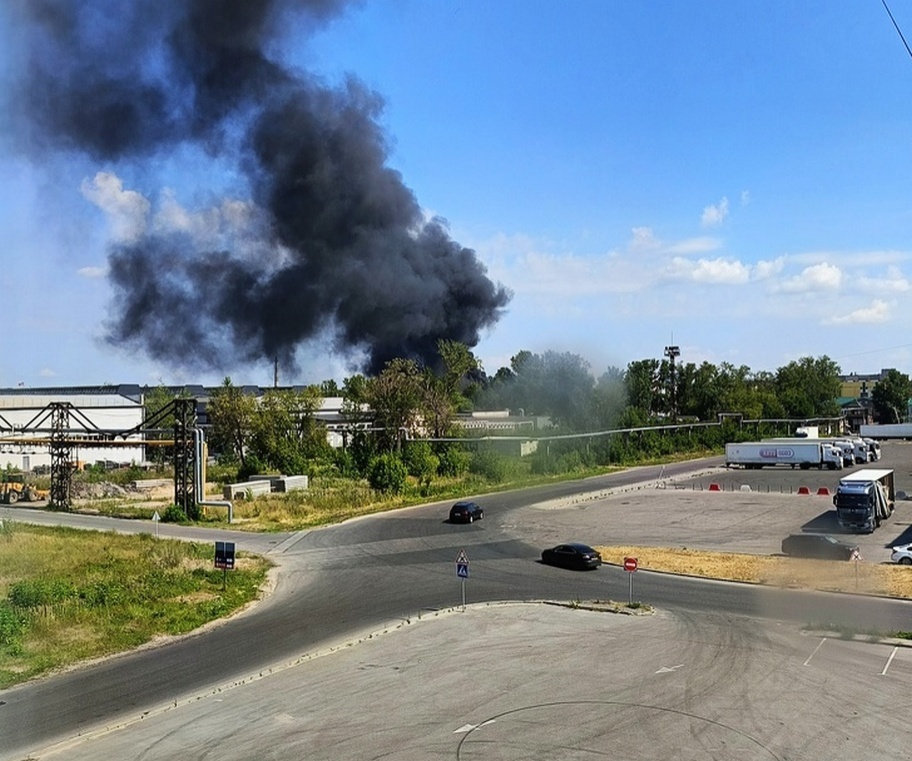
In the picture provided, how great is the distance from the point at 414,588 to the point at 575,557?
7.53 meters

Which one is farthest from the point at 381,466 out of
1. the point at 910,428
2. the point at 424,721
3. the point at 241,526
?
the point at 910,428

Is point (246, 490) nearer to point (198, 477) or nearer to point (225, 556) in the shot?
point (198, 477)

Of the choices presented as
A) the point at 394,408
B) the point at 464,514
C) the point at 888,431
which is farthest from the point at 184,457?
the point at 888,431

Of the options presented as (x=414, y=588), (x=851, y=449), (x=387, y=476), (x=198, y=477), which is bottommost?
(x=414, y=588)

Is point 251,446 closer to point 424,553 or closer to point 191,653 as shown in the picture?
point 424,553

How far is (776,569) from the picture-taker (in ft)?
96.4

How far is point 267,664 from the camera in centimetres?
2092

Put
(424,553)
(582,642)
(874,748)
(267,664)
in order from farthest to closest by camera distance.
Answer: (424,553) < (582,642) < (267,664) < (874,748)

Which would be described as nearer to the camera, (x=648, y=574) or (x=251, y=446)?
(x=648, y=574)

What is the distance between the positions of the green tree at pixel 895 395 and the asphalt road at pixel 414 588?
141819 mm

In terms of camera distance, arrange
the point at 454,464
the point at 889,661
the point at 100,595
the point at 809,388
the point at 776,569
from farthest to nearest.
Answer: the point at 809,388, the point at 454,464, the point at 776,569, the point at 100,595, the point at 889,661

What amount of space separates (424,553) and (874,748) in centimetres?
2590

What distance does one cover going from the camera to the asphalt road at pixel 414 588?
18875 millimetres

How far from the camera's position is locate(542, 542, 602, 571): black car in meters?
34.0
